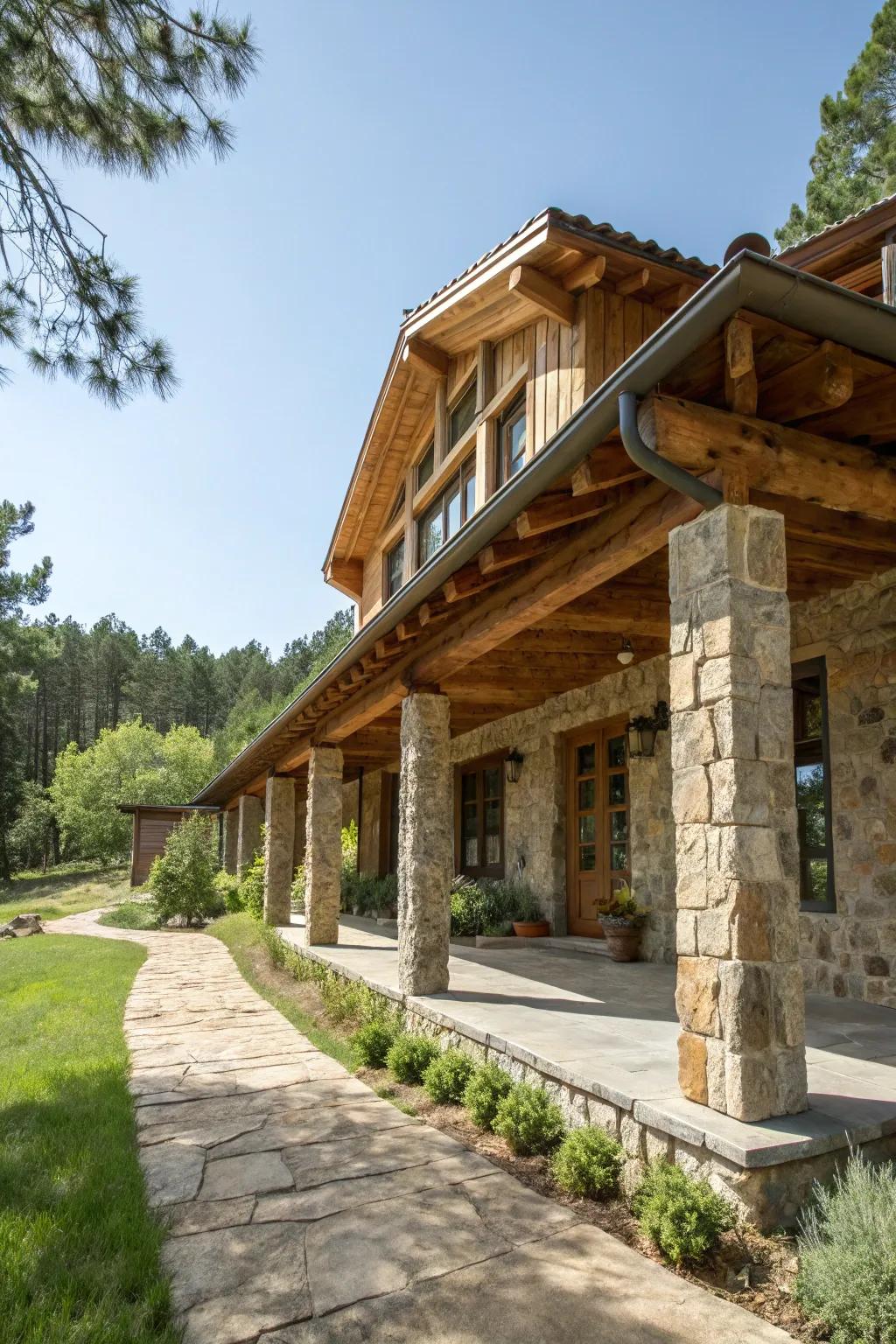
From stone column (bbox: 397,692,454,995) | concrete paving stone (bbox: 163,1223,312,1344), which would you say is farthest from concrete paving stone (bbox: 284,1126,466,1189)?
stone column (bbox: 397,692,454,995)

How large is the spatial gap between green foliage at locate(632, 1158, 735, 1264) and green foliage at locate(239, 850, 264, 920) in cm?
1072

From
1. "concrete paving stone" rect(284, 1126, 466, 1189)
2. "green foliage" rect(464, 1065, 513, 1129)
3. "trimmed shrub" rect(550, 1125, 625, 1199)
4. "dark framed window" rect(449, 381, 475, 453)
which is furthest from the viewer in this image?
"dark framed window" rect(449, 381, 475, 453)

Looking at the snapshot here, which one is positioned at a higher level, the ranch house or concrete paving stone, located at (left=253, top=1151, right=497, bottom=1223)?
the ranch house

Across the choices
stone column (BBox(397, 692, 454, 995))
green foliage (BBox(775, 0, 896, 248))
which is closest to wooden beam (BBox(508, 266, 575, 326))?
stone column (BBox(397, 692, 454, 995))

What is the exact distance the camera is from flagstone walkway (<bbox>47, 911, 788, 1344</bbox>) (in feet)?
8.16

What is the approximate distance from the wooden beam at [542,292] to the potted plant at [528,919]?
19.5ft

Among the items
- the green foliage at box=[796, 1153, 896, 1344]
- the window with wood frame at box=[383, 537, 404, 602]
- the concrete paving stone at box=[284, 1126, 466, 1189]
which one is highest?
the window with wood frame at box=[383, 537, 404, 602]

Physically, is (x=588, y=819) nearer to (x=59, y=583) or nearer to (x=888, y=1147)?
(x=888, y=1147)

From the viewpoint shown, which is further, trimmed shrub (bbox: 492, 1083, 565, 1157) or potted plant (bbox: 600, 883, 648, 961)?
potted plant (bbox: 600, 883, 648, 961)

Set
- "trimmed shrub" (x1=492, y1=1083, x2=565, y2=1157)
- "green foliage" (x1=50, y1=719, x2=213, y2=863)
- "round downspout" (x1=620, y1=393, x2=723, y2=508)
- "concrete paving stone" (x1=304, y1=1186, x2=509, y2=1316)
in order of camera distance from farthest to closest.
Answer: "green foliage" (x1=50, y1=719, x2=213, y2=863), "trimmed shrub" (x1=492, y1=1083, x2=565, y2=1157), "round downspout" (x1=620, y1=393, x2=723, y2=508), "concrete paving stone" (x1=304, y1=1186, x2=509, y2=1316)

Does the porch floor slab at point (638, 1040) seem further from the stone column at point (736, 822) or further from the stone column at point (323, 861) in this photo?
the stone column at point (323, 861)

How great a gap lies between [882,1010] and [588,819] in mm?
3930

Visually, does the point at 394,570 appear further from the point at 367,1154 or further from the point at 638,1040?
the point at 367,1154

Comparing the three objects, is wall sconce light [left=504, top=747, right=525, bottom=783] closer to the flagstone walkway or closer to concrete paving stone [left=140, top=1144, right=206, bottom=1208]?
the flagstone walkway
